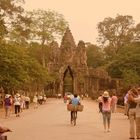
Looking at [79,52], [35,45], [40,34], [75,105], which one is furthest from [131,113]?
[79,52]

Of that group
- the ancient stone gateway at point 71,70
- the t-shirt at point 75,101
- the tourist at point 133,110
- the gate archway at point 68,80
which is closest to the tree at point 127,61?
the ancient stone gateway at point 71,70

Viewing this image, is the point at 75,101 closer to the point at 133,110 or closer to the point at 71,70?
the point at 133,110

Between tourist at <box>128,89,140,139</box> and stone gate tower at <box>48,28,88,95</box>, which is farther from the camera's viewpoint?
stone gate tower at <box>48,28,88,95</box>

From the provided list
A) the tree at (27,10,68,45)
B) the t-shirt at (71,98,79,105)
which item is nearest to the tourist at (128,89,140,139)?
the t-shirt at (71,98,79,105)

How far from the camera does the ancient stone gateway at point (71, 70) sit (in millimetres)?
94688

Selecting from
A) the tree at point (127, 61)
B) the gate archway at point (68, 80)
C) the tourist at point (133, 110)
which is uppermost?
the tree at point (127, 61)

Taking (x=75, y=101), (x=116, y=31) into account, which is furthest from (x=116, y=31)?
(x=75, y=101)

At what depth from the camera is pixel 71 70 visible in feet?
320

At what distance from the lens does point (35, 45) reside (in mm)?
92438

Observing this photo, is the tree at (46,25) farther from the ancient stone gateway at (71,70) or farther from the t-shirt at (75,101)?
the t-shirt at (75,101)

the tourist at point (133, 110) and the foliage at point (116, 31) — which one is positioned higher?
the foliage at point (116, 31)

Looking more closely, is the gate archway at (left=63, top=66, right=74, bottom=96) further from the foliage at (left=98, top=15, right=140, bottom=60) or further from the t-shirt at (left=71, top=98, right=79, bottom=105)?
the t-shirt at (left=71, top=98, right=79, bottom=105)

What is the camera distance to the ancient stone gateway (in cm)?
9469

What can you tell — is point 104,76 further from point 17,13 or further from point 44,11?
point 17,13
